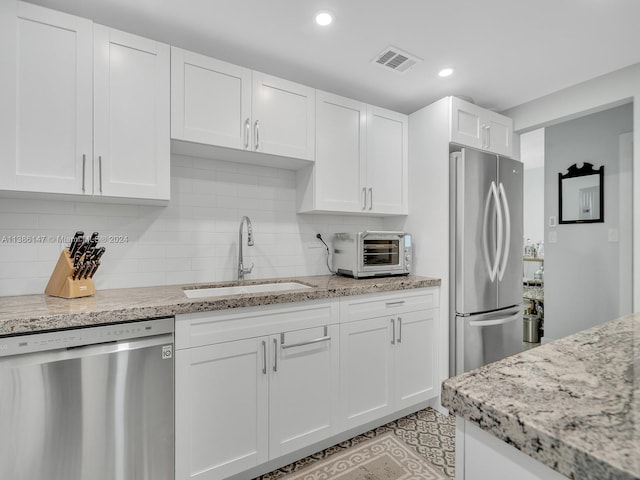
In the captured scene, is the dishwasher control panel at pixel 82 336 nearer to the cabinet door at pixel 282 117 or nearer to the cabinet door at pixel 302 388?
the cabinet door at pixel 302 388

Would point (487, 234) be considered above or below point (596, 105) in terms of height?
below

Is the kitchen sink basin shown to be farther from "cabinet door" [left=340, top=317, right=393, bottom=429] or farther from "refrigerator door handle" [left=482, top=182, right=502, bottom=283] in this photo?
"refrigerator door handle" [left=482, top=182, right=502, bottom=283]

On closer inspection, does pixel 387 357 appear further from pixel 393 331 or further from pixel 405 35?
pixel 405 35

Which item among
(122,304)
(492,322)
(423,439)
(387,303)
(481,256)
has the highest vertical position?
(481,256)

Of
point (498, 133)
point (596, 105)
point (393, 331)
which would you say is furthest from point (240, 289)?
point (596, 105)

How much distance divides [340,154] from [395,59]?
70 centimetres

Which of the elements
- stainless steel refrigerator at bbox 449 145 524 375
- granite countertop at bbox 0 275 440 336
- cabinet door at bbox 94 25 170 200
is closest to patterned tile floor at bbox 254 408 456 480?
stainless steel refrigerator at bbox 449 145 524 375

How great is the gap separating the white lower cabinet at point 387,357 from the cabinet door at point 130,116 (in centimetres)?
136

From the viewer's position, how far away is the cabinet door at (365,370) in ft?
6.44

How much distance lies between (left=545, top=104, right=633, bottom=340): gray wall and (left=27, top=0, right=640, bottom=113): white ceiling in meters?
1.13

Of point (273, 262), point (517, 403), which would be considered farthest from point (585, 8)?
point (273, 262)

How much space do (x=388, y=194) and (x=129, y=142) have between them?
1820mm

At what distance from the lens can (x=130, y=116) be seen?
168cm

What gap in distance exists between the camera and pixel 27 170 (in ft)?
4.82
